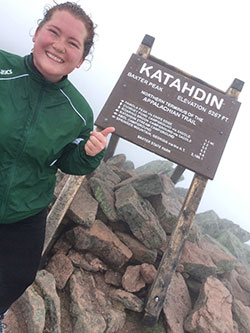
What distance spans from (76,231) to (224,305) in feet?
11.9

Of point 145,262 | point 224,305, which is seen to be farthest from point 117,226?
point 224,305

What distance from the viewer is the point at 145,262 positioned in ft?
17.5

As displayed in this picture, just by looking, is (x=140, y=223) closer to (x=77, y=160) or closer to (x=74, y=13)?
(x=77, y=160)

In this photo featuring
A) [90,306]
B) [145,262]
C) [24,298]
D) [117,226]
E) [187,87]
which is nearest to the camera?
[24,298]

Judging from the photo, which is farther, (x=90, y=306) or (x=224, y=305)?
(x=224, y=305)

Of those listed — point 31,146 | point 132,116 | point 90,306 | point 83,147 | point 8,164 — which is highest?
point 132,116

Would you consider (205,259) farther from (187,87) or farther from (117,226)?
(187,87)

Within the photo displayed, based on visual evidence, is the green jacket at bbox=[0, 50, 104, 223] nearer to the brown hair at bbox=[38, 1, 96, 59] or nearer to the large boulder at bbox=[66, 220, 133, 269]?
the brown hair at bbox=[38, 1, 96, 59]

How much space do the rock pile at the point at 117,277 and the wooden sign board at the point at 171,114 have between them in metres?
1.69

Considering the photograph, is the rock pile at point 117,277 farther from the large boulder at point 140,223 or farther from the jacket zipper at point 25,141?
the jacket zipper at point 25,141

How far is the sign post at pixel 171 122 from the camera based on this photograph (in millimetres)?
4473

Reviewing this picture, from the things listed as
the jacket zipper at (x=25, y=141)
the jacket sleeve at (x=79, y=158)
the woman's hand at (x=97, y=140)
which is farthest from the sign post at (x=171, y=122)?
the jacket zipper at (x=25, y=141)

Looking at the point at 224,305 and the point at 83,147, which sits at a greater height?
the point at 83,147

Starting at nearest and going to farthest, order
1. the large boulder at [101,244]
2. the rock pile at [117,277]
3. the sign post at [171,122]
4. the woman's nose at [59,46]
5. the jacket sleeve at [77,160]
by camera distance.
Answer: the woman's nose at [59,46]
the jacket sleeve at [77,160]
the rock pile at [117,277]
the sign post at [171,122]
the large boulder at [101,244]
